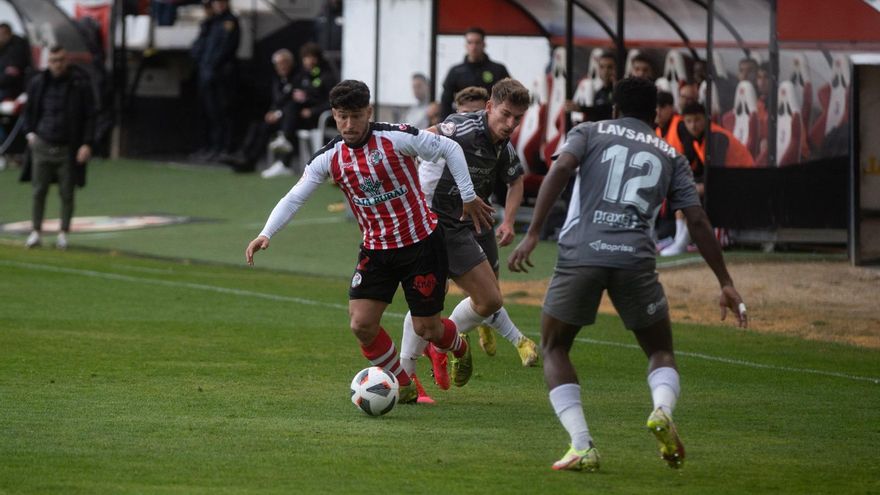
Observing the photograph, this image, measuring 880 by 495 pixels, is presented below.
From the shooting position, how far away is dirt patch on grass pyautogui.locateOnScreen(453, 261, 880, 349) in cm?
1400

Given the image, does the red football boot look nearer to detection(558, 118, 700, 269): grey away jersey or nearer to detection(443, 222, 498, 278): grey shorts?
detection(443, 222, 498, 278): grey shorts

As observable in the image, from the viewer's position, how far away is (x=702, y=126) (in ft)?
62.7

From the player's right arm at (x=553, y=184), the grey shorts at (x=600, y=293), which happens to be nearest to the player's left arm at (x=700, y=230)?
the grey shorts at (x=600, y=293)

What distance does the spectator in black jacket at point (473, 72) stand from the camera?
18.6 m

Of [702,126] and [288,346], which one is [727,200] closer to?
[702,126]

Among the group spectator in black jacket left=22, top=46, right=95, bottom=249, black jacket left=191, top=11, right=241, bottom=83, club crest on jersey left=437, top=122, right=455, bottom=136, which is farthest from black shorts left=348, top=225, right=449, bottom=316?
black jacket left=191, top=11, right=241, bottom=83

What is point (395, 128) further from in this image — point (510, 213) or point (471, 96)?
point (471, 96)

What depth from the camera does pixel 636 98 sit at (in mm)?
7465

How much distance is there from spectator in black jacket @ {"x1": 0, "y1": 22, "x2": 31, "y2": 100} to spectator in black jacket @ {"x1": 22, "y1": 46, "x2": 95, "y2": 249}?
1060 cm

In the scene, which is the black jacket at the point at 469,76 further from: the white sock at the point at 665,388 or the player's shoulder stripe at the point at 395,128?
the white sock at the point at 665,388

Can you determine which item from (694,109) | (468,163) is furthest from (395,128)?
(694,109)

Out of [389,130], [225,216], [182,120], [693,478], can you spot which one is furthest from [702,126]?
[182,120]

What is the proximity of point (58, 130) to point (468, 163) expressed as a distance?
10542 millimetres

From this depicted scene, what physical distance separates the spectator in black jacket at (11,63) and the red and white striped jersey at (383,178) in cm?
2221
